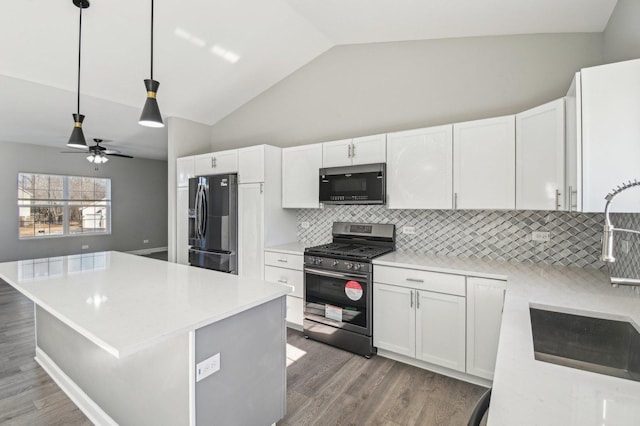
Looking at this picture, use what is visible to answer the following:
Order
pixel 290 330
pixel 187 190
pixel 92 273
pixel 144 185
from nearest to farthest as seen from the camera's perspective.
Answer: pixel 92 273 < pixel 290 330 < pixel 187 190 < pixel 144 185

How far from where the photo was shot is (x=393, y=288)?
2.66 m

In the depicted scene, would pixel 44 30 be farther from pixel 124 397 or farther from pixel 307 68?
pixel 124 397

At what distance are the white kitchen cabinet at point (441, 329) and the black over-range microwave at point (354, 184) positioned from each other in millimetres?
1023

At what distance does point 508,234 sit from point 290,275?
2.18 meters

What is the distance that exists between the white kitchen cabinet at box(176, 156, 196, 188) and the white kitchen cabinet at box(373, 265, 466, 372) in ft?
10.0

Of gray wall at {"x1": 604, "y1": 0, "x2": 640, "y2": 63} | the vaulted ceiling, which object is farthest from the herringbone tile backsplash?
the vaulted ceiling

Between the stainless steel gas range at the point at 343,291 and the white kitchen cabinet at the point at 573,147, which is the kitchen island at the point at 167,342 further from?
the white kitchen cabinet at the point at 573,147

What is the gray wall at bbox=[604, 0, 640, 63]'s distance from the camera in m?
1.70

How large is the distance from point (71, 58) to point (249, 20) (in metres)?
1.97

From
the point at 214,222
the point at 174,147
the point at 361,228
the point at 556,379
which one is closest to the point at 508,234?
the point at 361,228

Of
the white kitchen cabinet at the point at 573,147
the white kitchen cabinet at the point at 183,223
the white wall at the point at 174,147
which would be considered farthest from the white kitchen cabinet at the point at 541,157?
the white wall at the point at 174,147

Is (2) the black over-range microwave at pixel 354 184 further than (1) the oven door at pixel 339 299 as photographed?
Yes

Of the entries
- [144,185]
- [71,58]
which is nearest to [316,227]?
[71,58]

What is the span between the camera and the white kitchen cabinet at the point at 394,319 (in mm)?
2588
